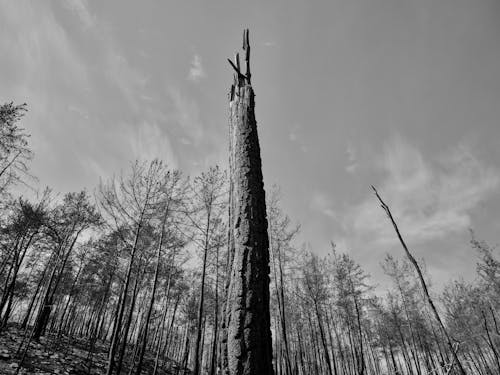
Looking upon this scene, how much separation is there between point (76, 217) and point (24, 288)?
12.4m

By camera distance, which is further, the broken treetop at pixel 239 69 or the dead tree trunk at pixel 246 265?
the broken treetop at pixel 239 69

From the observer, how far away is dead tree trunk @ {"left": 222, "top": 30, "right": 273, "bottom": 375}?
147 cm

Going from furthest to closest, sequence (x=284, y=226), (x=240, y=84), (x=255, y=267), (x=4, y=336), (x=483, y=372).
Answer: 1. (x=483, y=372)
2. (x=284, y=226)
3. (x=4, y=336)
4. (x=240, y=84)
5. (x=255, y=267)

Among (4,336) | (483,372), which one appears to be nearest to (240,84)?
(4,336)

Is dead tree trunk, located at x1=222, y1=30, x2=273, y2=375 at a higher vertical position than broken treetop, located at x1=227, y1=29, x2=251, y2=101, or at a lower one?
lower

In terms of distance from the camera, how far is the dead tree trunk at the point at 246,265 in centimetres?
147

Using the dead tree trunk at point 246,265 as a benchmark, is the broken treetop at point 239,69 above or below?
above

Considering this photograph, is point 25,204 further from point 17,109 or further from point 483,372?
point 483,372

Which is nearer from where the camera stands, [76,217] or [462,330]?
[76,217]

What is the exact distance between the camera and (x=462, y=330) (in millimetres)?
16547

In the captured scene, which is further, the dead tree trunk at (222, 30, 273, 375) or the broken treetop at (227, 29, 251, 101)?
the broken treetop at (227, 29, 251, 101)

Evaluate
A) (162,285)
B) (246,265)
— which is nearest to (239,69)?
(246,265)

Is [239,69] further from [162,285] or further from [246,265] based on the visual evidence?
[162,285]

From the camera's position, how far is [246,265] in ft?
5.76
